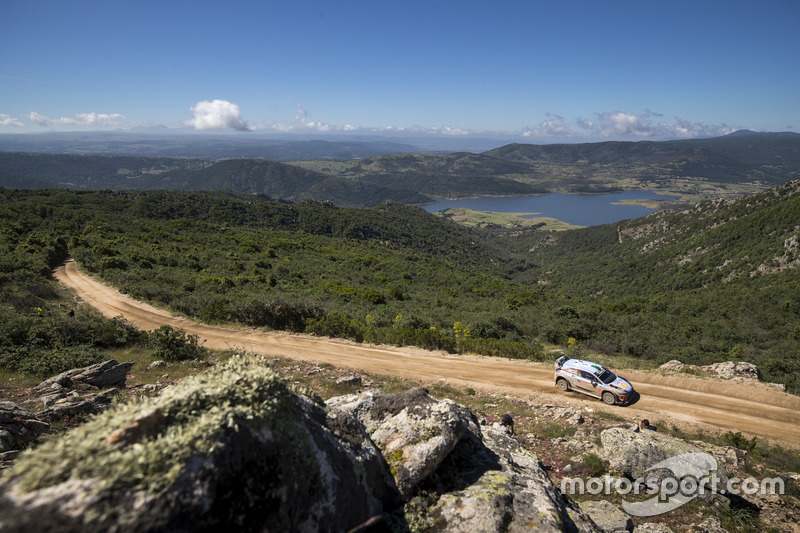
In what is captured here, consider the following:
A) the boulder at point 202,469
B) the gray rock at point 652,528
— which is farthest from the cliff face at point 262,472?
the gray rock at point 652,528

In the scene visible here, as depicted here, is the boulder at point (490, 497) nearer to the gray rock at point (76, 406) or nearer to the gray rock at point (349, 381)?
the gray rock at point (349, 381)

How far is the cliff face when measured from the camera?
2.57m

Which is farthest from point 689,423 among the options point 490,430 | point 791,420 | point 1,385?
point 1,385

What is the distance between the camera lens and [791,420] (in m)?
13.0

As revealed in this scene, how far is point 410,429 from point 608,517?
467 centimetres

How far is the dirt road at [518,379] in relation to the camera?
43.3ft

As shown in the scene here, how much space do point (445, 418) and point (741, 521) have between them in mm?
7277

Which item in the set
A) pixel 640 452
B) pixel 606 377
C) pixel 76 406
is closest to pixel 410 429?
pixel 640 452

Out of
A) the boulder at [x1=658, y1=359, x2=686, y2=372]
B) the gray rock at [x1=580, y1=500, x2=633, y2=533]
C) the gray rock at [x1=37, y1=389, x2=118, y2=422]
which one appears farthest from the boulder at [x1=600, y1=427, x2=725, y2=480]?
the gray rock at [x1=37, y1=389, x2=118, y2=422]

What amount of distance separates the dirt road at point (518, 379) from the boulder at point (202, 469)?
40.9ft

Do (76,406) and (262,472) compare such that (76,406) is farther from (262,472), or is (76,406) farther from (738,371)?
(738,371)

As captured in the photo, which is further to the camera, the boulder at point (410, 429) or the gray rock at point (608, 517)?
the gray rock at point (608, 517)

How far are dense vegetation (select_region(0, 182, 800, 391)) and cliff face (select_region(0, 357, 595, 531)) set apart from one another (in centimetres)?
1336
